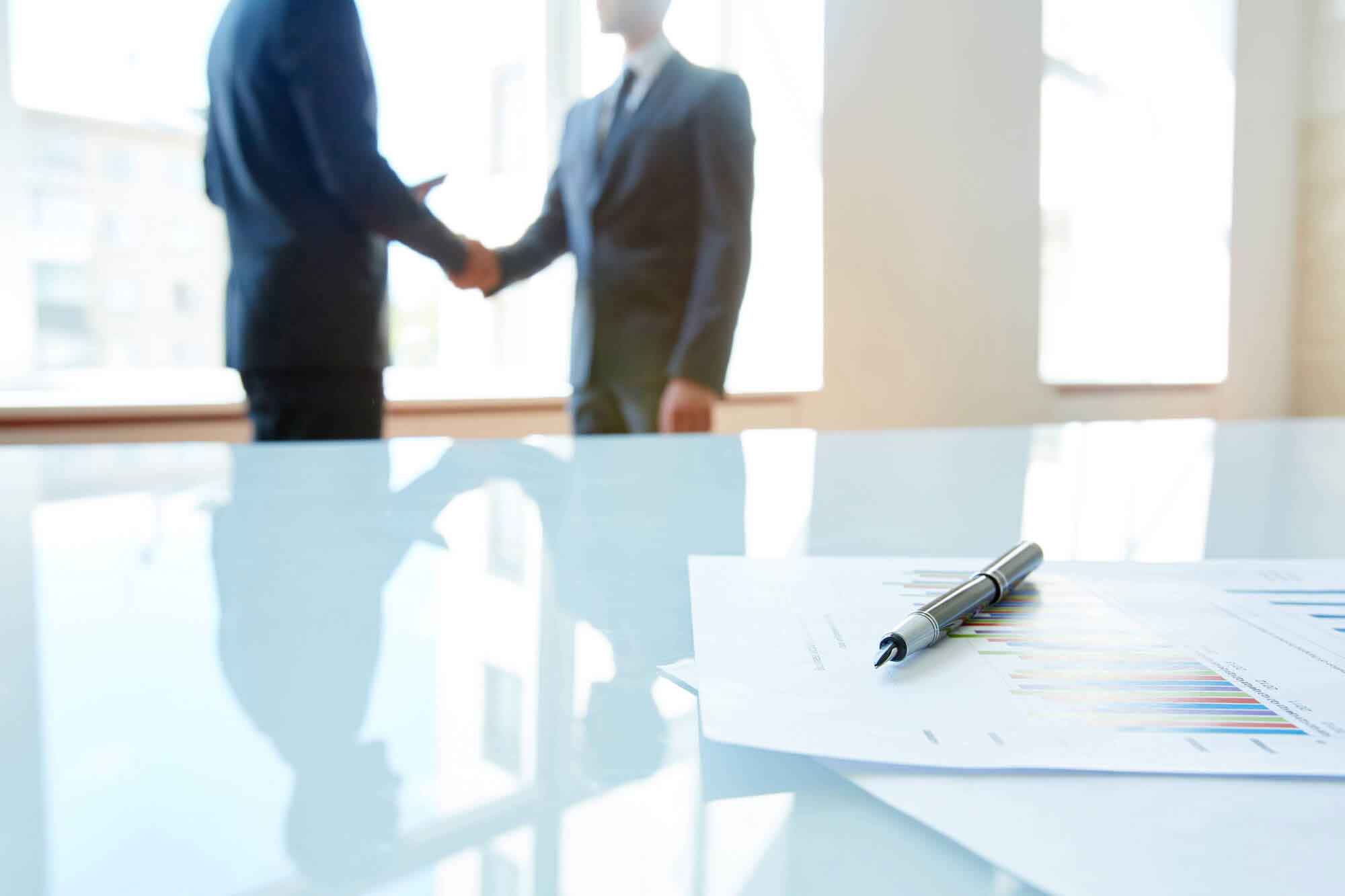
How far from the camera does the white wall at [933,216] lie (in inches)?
123

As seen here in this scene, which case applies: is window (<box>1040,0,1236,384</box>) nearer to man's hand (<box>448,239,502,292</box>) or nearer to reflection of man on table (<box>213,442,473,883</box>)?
man's hand (<box>448,239,502,292</box>)

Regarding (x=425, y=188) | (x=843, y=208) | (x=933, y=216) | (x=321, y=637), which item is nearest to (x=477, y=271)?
(x=425, y=188)

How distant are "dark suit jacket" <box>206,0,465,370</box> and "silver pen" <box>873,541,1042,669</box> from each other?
1585 mm

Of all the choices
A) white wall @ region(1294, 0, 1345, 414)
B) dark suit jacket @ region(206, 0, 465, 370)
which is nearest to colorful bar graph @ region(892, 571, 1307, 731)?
dark suit jacket @ region(206, 0, 465, 370)

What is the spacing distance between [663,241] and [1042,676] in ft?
6.13

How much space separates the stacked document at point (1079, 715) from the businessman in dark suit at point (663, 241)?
1723 millimetres

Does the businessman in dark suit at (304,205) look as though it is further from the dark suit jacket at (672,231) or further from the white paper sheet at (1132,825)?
the white paper sheet at (1132,825)

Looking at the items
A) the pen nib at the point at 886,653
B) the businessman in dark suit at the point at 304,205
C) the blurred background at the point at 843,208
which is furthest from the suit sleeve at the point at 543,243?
the pen nib at the point at 886,653

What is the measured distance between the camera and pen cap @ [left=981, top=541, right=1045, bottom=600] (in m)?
0.30

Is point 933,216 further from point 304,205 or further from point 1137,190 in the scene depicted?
point 304,205

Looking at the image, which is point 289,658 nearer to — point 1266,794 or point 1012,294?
point 1266,794

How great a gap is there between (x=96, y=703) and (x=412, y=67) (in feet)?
8.42

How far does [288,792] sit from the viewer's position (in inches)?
6.9

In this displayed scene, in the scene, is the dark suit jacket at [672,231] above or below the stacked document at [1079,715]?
above
